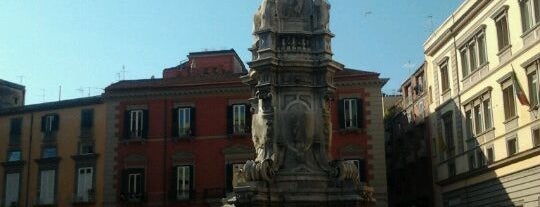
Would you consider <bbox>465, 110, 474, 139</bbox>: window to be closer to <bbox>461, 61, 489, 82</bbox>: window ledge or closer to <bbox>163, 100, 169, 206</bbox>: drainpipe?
<bbox>461, 61, 489, 82</bbox>: window ledge

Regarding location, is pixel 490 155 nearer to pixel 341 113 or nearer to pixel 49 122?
pixel 341 113

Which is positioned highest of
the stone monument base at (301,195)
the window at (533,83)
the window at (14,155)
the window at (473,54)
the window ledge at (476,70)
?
the window at (473,54)

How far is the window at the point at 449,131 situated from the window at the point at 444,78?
1751mm

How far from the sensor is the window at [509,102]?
3666 cm

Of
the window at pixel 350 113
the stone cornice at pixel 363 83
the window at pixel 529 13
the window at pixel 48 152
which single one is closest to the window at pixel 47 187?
the window at pixel 48 152

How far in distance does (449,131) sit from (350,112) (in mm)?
6026

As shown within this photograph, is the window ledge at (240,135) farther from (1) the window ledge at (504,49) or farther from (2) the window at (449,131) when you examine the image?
(1) the window ledge at (504,49)

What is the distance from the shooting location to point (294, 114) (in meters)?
21.3

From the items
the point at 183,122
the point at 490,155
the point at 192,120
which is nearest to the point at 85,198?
the point at 183,122

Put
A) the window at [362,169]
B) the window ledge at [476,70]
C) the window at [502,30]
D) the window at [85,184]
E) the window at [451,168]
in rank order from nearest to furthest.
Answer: the window at [502,30]
the window ledge at [476,70]
the window at [362,169]
the window at [451,168]
the window at [85,184]

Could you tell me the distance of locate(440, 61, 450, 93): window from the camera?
45.8 meters

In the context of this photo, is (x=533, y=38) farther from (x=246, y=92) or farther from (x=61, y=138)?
(x=61, y=138)

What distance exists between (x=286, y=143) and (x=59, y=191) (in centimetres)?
3129

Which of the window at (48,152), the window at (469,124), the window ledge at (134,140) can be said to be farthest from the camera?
the window at (48,152)
